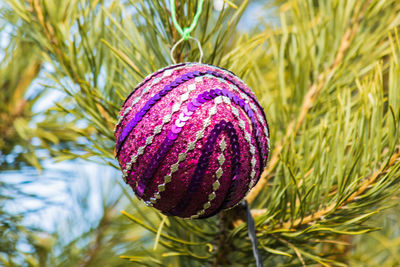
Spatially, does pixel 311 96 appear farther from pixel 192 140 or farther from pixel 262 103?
pixel 192 140

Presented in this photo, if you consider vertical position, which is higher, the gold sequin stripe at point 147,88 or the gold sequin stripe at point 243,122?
the gold sequin stripe at point 147,88

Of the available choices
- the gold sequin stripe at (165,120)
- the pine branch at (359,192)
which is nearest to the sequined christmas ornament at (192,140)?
the gold sequin stripe at (165,120)

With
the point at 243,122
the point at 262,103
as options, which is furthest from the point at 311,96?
the point at 243,122

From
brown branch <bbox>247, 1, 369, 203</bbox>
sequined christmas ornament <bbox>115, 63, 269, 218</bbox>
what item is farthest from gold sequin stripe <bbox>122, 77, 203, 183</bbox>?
brown branch <bbox>247, 1, 369, 203</bbox>

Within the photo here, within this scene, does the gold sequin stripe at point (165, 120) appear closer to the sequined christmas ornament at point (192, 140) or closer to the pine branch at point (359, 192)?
the sequined christmas ornament at point (192, 140)

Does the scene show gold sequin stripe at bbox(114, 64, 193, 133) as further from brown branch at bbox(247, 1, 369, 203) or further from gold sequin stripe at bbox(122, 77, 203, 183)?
brown branch at bbox(247, 1, 369, 203)

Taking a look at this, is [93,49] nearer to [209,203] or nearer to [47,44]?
[47,44]

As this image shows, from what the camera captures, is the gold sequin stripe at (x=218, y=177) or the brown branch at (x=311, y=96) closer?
the gold sequin stripe at (x=218, y=177)

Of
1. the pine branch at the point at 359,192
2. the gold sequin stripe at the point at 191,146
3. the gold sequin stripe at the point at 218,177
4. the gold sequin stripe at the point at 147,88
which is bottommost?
the pine branch at the point at 359,192
